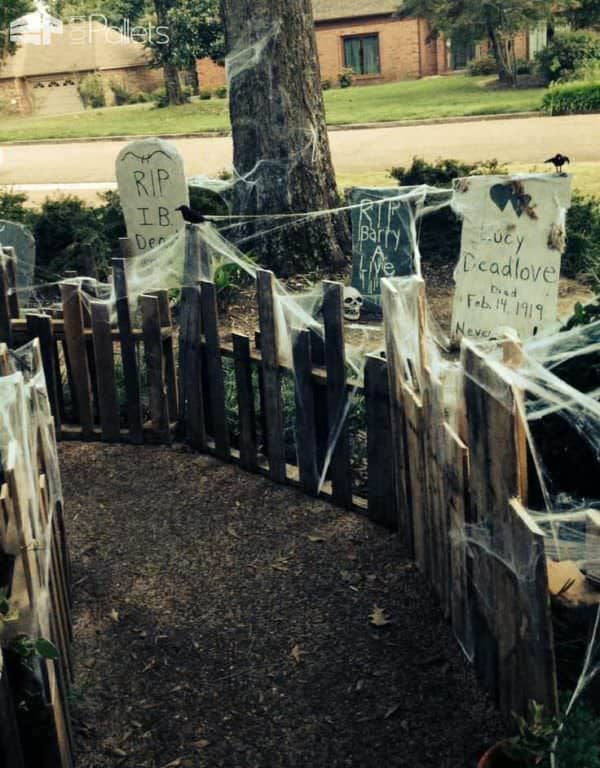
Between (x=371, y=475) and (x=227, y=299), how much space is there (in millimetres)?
4256

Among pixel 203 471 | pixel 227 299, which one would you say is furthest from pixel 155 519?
pixel 227 299

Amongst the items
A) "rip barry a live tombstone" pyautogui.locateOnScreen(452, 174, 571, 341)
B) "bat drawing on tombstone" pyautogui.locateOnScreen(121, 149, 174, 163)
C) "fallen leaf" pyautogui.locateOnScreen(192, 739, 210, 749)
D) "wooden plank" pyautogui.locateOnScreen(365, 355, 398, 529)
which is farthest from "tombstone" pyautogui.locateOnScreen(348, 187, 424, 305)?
"fallen leaf" pyautogui.locateOnScreen(192, 739, 210, 749)

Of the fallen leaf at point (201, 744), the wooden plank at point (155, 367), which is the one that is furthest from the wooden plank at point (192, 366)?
the fallen leaf at point (201, 744)

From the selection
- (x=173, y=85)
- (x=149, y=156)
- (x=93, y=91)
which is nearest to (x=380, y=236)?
(x=149, y=156)

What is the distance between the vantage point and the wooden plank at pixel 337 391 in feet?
15.9

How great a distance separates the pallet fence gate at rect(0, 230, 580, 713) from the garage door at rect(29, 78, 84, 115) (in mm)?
49020

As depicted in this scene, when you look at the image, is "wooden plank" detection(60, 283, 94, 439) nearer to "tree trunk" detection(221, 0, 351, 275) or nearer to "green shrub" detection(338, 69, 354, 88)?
"tree trunk" detection(221, 0, 351, 275)

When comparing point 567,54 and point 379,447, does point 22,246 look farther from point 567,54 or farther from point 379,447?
point 567,54

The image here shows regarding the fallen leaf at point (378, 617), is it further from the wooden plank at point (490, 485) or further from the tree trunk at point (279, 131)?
the tree trunk at point (279, 131)

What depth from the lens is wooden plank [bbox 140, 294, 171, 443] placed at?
235 inches

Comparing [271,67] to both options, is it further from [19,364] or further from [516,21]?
[516,21]

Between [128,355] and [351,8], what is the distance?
4755 centimetres

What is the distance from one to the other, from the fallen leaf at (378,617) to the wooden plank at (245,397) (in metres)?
1.58

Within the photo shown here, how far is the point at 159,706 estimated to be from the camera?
3.77m
